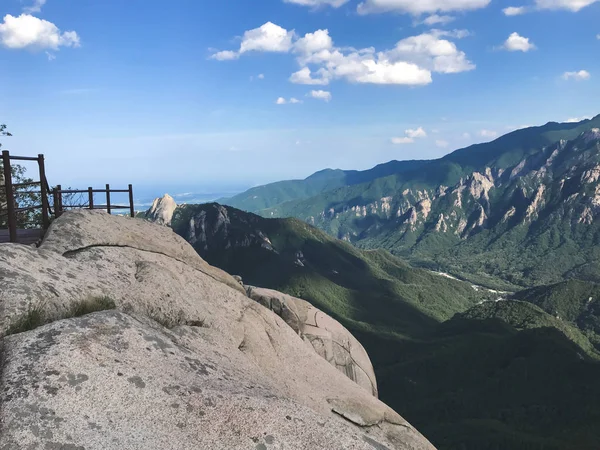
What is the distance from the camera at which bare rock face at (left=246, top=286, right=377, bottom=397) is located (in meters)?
30.3

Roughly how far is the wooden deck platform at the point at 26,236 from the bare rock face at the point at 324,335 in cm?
1419

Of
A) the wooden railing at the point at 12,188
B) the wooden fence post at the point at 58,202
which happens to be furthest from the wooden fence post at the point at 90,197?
the wooden railing at the point at 12,188

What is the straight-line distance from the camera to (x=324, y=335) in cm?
3138

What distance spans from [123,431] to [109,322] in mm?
3014

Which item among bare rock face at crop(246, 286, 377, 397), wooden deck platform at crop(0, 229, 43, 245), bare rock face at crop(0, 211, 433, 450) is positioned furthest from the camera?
bare rock face at crop(246, 286, 377, 397)

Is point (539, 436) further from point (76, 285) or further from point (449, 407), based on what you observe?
point (76, 285)

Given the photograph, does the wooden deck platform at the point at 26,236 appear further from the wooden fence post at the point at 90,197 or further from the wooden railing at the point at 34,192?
the wooden fence post at the point at 90,197

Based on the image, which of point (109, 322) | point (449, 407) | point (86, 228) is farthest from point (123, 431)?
point (449, 407)

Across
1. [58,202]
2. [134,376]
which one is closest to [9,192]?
[58,202]

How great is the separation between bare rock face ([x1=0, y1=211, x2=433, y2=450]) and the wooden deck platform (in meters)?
4.33

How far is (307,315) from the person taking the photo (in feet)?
109

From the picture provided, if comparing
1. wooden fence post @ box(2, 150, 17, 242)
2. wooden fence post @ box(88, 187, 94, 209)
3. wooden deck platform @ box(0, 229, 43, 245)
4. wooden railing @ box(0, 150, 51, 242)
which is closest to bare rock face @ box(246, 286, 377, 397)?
wooden fence post @ box(88, 187, 94, 209)

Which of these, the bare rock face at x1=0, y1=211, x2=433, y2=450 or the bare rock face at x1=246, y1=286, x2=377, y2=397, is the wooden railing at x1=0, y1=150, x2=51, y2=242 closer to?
the bare rock face at x1=0, y1=211, x2=433, y2=450

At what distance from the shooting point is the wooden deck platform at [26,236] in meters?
20.1
